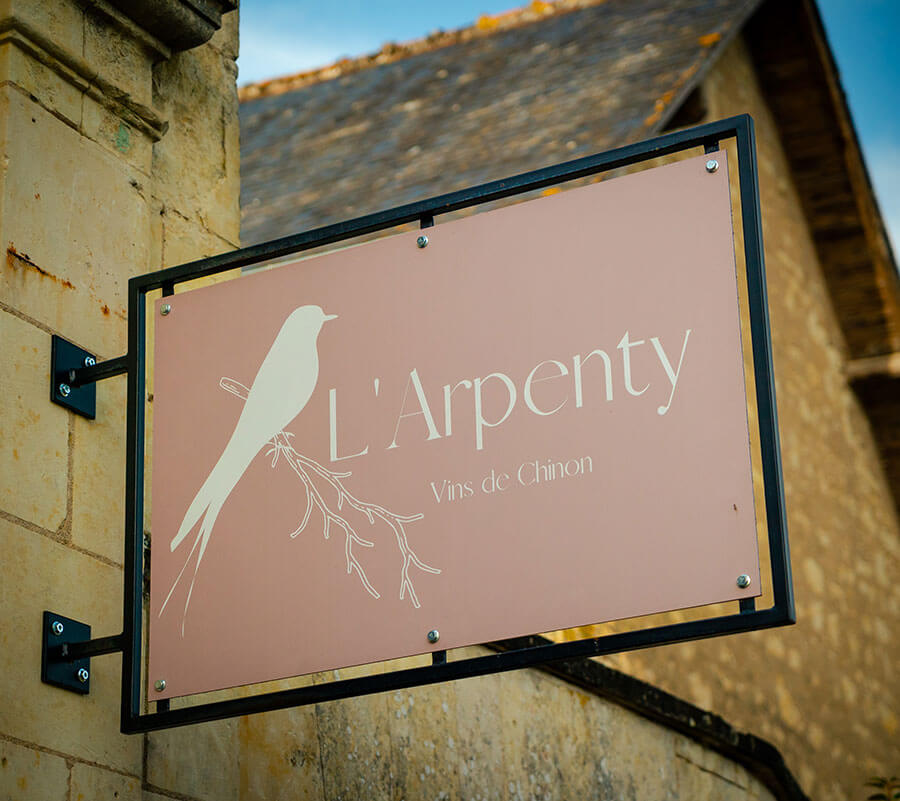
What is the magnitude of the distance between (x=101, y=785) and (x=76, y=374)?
871 millimetres

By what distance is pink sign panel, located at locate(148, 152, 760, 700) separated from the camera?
2814mm

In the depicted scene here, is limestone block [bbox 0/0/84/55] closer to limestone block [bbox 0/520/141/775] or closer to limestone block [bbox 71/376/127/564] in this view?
limestone block [bbox 71/376/127/564]

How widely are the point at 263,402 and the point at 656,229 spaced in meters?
0.85

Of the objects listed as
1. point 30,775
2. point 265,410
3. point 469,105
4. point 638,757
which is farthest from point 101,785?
point 469,105

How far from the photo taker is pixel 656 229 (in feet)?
9.85

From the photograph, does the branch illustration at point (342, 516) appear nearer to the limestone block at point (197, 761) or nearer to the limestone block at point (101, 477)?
the limestone block at point (101, 477)

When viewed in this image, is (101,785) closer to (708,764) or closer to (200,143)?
(200,143)

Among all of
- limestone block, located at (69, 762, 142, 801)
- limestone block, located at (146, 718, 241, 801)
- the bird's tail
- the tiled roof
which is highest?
the tiled roof

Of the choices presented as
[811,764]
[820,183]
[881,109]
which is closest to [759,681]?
[811,764]

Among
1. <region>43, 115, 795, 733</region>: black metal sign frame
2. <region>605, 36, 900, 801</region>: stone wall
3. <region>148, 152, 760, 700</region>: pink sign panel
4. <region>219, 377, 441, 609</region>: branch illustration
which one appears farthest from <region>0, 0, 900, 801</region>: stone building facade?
<region>605, 36, 900, 801</region>: stone wall

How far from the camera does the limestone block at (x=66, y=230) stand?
3479 mm

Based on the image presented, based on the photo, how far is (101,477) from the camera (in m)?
3.52

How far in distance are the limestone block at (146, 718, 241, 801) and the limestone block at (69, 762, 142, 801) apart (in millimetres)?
88

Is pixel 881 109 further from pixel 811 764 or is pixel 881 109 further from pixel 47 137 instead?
pixel 47 137
